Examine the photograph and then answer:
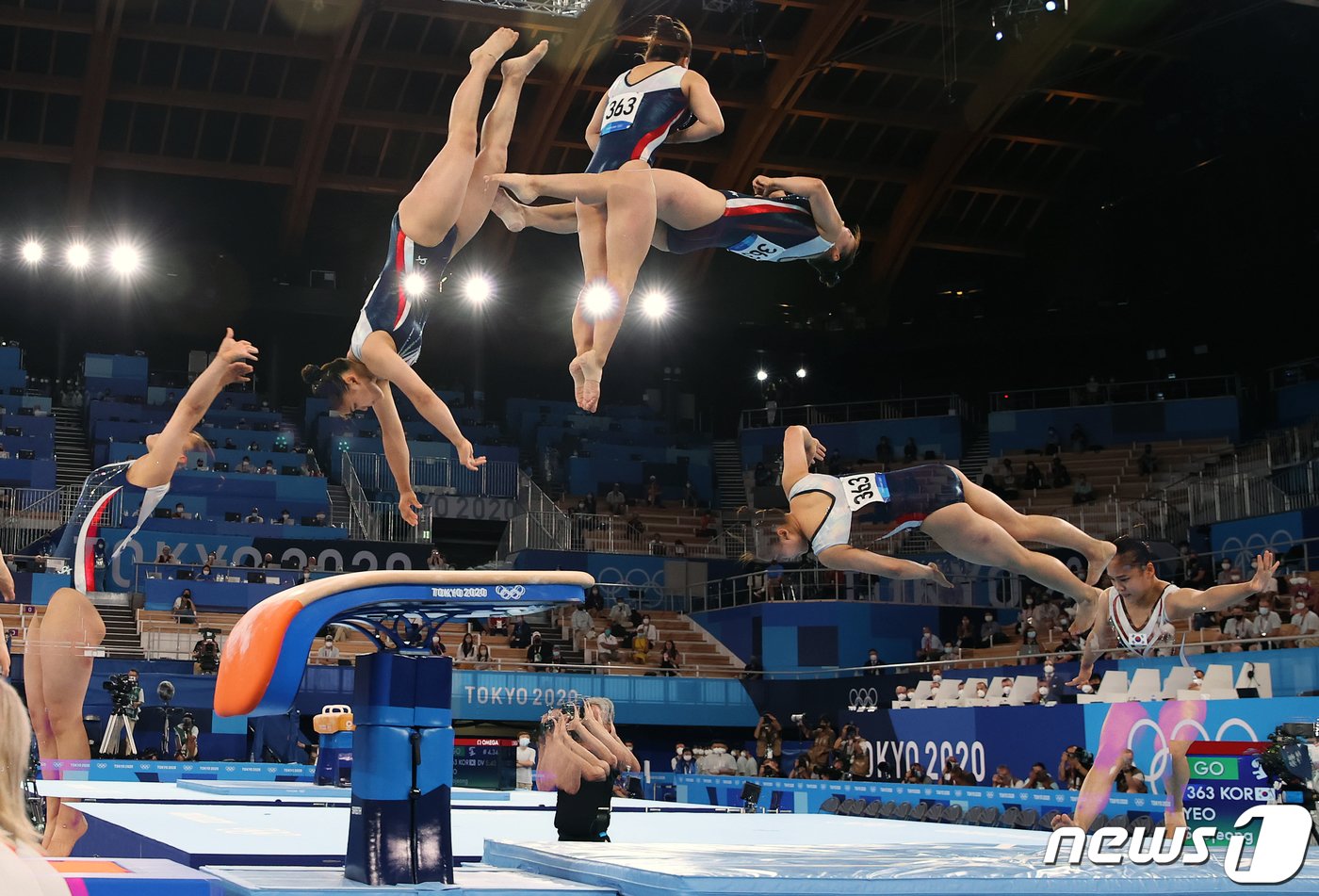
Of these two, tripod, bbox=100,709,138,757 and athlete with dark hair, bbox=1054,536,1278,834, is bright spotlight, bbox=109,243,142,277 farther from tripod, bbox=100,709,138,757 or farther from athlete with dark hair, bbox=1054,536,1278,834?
athlete with dark hair, bbox=1054,536,1278,834

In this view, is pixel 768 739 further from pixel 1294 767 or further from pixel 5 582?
pixel 5 582

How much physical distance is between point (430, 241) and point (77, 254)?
1188 inches

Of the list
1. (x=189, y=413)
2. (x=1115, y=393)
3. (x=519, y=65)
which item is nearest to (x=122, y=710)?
(x=189, y=413)

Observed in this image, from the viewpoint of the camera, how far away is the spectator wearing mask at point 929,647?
27516mm

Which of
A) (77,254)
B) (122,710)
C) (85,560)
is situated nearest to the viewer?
(85,560)

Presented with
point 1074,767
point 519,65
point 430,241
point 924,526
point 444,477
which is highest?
point 444,477

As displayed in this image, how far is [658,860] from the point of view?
695 cm

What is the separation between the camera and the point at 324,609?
6172 millimetres

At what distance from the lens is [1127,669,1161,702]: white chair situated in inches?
731

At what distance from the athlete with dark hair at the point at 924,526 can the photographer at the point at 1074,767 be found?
9796mm

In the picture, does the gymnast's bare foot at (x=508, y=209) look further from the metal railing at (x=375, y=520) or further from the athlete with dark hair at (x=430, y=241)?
the metal railing at (x=375, y=520)

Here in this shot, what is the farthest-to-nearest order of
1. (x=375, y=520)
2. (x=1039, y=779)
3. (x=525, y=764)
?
(x=375, y=520), (x=525, y=764), (x=1039, y=779)

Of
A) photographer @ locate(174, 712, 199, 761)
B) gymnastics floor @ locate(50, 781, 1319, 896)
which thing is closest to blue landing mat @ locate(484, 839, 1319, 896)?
gymnastics floor @ locate(50, 781, 1319, 896)

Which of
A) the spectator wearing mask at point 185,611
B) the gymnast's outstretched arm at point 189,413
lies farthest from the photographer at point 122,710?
the gymnast's outstretched arm at point 189,413
